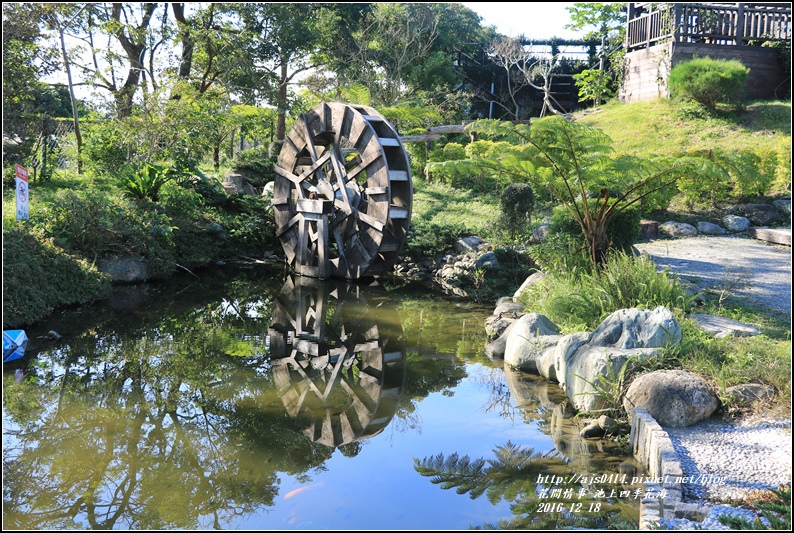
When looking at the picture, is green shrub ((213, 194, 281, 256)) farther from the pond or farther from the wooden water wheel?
the pond

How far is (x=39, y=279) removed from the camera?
26.3ft

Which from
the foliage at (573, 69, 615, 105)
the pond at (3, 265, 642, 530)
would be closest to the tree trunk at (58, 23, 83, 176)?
the pond at (3, 265, 642, 530)

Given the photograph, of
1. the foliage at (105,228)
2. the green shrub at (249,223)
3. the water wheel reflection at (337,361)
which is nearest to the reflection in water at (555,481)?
the water wheel reflection at (337,361)

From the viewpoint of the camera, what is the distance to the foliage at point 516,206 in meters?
10.5

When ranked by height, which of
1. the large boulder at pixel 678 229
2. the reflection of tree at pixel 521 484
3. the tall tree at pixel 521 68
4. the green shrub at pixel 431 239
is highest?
the tall tree at pixel 521 68

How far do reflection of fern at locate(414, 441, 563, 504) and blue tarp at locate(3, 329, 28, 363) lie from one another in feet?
13.5

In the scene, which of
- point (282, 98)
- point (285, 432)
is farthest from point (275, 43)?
point (285, 432)

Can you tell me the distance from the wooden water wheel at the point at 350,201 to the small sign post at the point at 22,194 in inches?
177

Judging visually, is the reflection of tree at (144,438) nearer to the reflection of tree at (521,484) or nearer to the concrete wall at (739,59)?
the reflection of tree at (521,484)

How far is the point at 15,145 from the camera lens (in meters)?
12.6

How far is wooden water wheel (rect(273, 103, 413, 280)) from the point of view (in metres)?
11.1

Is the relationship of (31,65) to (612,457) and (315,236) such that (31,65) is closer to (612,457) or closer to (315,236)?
(315,236)

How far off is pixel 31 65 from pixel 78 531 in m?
11.5

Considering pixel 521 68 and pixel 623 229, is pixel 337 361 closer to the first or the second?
pixel 623 229
